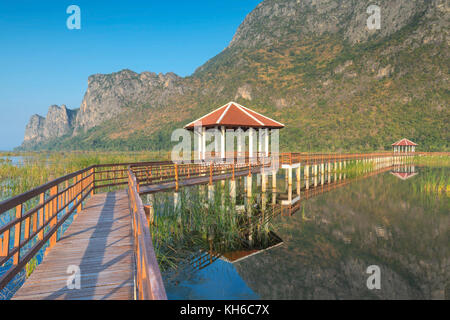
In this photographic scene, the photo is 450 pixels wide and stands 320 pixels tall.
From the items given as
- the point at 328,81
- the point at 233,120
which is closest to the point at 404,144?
the point at 328,81

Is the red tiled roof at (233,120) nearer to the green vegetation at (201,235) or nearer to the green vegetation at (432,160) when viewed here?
the green vegetation at (201,235)

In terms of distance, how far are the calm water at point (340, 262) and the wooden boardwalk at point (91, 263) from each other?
174 centimetres

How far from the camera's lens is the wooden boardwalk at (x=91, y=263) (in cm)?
378

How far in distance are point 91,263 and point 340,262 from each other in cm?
716

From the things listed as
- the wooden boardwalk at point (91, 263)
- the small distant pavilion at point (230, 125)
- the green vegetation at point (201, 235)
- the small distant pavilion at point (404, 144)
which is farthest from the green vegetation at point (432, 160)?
the wooden boardwalk at point (91, 263)

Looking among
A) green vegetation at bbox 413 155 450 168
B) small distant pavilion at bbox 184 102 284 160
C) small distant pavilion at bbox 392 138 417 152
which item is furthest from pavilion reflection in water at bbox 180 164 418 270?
small distant pavilion at bbox 392 138 417 152

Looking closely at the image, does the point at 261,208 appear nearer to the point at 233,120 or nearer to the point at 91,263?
the point at 233,120

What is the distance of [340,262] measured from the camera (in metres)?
8.55

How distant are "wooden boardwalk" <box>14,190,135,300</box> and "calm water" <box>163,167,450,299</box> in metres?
1.74

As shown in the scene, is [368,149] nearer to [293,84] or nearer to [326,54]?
[293,84]

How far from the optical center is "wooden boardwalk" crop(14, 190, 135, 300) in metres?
3.78

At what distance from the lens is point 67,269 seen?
4.48m

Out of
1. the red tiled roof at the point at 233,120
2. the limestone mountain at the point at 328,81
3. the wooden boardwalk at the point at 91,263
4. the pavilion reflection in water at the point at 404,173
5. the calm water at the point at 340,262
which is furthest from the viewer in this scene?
the limestone mountain at the point at 328,81
